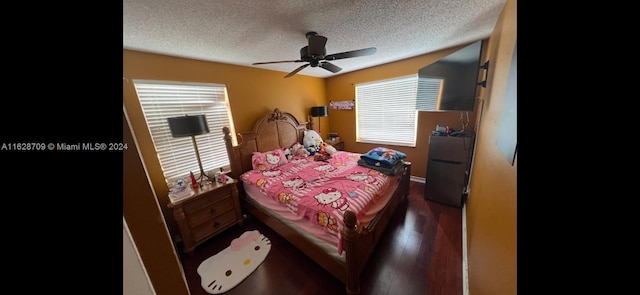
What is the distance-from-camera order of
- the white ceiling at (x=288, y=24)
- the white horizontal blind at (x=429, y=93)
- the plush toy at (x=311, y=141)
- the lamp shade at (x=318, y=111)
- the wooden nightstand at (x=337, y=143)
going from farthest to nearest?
1. the wooden nightstand at (x=337, y=143)
2. the lamp shade at (x=318, y=111)
3. the plush toy at (x=311, y=141)
4. the white horizontal blind at (x=429, y=93)
5. the white ceiling at (x=288, y=24)

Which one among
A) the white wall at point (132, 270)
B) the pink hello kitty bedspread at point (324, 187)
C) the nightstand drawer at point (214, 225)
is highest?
the white wall at point (132, 270)

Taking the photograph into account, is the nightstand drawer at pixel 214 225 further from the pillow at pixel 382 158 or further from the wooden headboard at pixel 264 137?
the pillow at pixel 382 158

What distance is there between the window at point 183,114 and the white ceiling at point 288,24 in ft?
1.28

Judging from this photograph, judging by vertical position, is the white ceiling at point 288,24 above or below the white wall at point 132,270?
above

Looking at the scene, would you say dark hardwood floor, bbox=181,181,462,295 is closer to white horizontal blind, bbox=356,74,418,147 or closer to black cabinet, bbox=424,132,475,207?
black cabinet, bbox=424,132,475,207

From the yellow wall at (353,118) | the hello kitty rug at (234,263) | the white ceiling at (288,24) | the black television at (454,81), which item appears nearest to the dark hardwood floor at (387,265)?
the hello kitty rug at (234,263)

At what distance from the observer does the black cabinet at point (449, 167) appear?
7.22 feet

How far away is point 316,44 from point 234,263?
222 cm

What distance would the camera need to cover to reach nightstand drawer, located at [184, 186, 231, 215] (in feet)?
5.98

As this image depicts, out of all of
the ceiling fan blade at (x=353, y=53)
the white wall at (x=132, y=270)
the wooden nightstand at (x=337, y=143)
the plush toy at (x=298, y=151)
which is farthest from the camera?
the wooden nightstand at (x=337, y=143)
